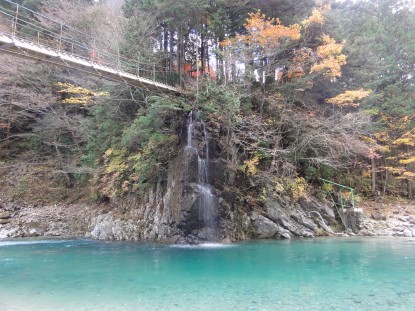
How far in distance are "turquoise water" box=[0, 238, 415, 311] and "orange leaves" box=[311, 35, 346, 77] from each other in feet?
25.4

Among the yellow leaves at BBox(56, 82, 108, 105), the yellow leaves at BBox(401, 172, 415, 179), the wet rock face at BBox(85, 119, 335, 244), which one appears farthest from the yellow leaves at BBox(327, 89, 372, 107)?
the yellow leaves at BBox(56, 82, 108, 105)

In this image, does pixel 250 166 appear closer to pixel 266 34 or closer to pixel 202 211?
pixel 202 211

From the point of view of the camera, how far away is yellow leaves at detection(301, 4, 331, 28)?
14.9m

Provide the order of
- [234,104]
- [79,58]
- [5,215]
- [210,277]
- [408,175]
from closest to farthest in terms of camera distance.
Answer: [210,277] → [79,58] → [234,104] → [5,215] → [408,175]

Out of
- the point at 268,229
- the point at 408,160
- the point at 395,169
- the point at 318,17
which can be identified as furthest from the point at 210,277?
the point at 395,169

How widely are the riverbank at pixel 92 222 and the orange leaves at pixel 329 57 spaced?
691 cm

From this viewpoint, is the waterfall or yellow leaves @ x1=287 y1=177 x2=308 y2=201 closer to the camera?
the waterfall

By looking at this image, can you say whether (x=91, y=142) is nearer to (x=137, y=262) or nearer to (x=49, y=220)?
(x=49, y=220)

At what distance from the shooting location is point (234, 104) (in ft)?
42.0

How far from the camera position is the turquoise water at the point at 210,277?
541 cm

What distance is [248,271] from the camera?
762 centimetres

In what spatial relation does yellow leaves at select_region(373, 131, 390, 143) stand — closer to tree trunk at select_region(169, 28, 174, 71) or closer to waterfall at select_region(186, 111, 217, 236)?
waterfall at select_region(186, 111, 217, 236)

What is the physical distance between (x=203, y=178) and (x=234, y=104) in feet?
10.4

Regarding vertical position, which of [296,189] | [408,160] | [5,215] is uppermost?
[408,160]
